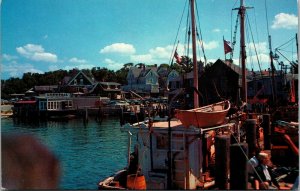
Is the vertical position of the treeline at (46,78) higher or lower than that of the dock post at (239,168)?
higher

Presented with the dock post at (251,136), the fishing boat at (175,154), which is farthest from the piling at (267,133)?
the fishing boat at (175,154)

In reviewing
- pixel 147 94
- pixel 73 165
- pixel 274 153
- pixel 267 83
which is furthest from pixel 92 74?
pixel 274 153

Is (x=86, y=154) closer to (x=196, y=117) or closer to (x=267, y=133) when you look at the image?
(x=267, y=133)

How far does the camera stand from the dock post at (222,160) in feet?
27.2

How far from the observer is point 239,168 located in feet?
25.2

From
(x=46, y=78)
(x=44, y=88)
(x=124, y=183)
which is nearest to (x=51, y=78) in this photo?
(x=46, y=78)

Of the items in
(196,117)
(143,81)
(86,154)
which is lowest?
(86,154)

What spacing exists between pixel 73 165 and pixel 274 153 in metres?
12.7

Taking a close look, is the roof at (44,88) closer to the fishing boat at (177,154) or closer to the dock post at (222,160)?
the fishing boat at (177,154)

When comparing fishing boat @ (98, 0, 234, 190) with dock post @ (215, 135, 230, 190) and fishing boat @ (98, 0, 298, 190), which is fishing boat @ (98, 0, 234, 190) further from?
dock post @ (215, 135, 230, 190)

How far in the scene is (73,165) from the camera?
2055 cm

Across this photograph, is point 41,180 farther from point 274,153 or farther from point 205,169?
point 274,153

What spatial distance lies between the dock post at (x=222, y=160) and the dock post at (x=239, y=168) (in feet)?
1.70

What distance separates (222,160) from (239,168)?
0.70 meters
